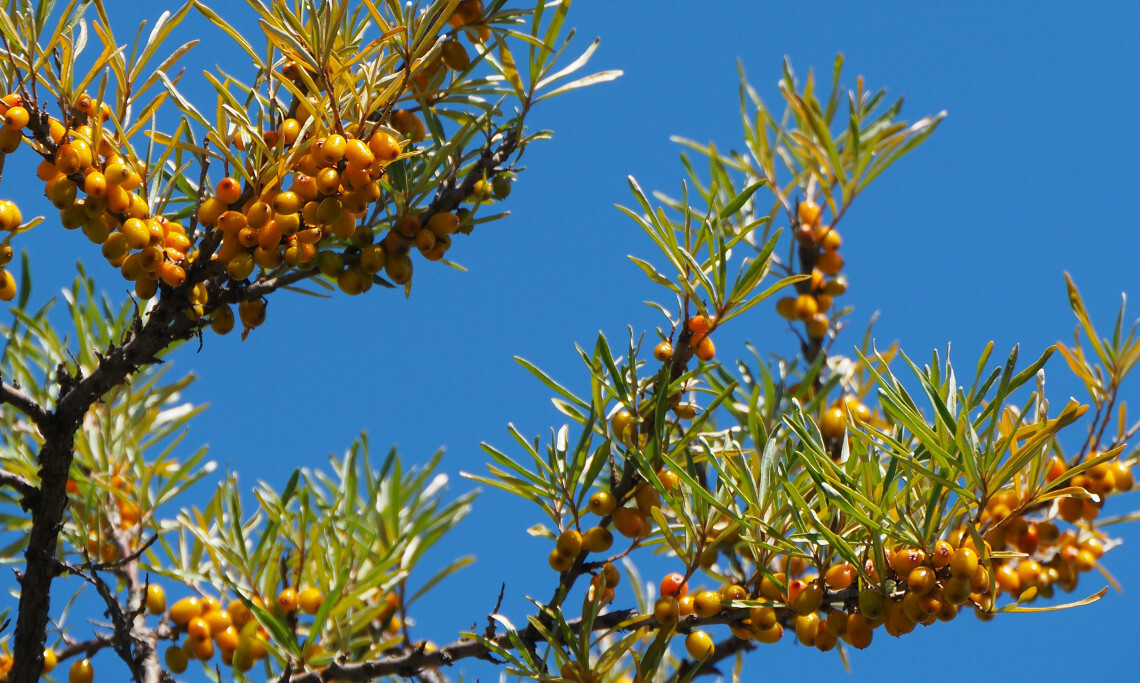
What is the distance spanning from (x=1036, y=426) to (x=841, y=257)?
0.65m

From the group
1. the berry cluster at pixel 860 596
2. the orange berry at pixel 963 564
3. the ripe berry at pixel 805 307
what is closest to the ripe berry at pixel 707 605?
the berry cluster at pixel 860 596

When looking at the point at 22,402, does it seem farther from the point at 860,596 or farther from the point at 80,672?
the point at 860,596

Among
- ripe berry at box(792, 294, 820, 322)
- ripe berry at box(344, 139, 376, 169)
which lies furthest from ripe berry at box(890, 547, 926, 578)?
ripe berry at box(792, 294, 820, 322)

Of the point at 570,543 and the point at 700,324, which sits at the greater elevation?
the point at 700,324

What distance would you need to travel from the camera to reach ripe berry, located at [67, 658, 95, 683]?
1.11 m

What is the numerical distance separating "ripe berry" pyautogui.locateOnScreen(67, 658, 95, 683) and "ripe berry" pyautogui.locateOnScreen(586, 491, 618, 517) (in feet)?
2.20

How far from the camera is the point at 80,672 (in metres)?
1.12

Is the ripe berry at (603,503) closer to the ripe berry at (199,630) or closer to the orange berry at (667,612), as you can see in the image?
the orange berry at (667,612)

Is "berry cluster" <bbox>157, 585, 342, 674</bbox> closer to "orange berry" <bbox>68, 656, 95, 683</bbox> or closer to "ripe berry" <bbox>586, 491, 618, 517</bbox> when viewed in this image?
"orange berry" <bbox>68, 656, 95, 683</bbox>

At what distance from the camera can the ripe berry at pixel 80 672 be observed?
1.11m

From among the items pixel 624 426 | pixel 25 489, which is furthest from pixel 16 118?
pixel 624 426

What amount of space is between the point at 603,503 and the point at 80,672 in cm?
69

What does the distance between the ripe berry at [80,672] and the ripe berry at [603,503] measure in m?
0.67

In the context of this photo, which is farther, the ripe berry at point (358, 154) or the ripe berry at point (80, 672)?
the ripe berry at point (80, 672)
